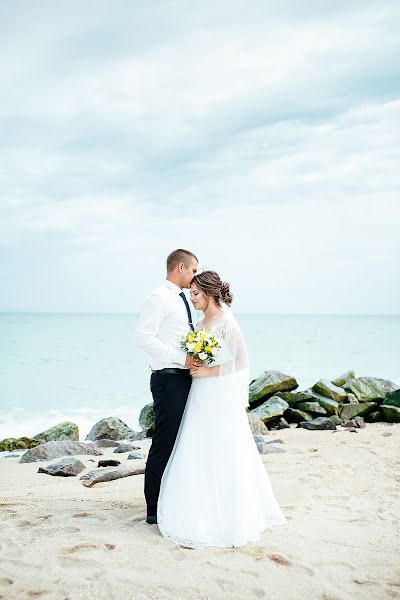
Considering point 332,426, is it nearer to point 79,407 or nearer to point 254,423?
point 254,423

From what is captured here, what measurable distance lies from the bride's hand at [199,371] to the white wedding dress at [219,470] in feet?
0.25

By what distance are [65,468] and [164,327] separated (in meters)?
3.70

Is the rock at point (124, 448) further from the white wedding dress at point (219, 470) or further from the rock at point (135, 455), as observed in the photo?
the white wedding dress at point (219, 470)

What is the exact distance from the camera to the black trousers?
215 inches

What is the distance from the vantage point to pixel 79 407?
2066 cm

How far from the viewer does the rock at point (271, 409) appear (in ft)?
40.9

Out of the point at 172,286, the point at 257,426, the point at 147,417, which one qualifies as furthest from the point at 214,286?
the point at 147,417

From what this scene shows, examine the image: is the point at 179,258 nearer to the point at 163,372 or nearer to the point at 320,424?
the point at 163,372

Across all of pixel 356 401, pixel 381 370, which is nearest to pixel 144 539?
pixel 356 401

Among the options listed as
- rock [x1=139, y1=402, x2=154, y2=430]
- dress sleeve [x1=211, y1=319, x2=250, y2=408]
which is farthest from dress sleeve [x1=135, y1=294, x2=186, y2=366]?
rock [x1=139, y1=402, x2=154, y2=430]

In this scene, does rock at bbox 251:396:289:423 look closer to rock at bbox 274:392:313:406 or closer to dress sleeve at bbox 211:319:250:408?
rock at bbox 274:392:313:406

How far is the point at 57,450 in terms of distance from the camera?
985 centimetres

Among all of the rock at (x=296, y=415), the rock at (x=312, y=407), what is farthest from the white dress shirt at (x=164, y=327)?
the rock at (x=312, y=407)

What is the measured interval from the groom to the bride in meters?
0.10
